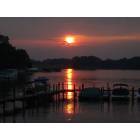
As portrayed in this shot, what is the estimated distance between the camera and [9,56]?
61281 mm

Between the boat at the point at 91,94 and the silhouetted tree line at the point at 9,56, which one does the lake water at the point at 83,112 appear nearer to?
the boat at the point at 91,94

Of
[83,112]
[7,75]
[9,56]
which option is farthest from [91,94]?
[9,56]

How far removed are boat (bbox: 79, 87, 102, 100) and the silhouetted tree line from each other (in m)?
32.1

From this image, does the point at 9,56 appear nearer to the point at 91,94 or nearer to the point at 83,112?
the point at 91,94

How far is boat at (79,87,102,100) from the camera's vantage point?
92.6ft

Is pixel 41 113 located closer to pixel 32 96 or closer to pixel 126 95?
pixel 32 96

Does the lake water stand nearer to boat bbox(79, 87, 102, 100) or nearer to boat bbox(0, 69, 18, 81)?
boat bbox(79, 87, 102, 100)

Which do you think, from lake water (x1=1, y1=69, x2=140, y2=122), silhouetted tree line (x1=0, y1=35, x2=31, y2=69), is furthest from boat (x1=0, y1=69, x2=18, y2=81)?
lake water (x1=1, y1=69, x2=140, y2=122)

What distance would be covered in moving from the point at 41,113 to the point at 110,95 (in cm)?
706

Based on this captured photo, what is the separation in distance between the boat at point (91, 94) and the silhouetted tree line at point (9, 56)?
32.1 metres

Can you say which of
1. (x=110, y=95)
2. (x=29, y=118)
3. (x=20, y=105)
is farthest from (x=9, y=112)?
(x=110, y=95)

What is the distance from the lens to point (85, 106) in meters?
26.5

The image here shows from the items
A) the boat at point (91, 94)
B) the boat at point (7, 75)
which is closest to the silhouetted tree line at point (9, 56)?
the boat at point (7, 75)

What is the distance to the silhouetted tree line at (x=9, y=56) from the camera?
60213mm
